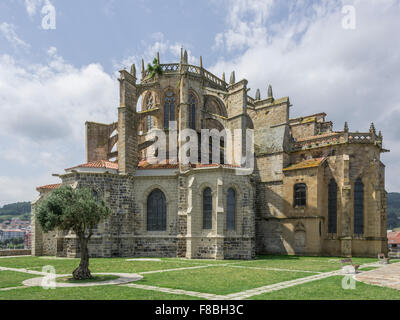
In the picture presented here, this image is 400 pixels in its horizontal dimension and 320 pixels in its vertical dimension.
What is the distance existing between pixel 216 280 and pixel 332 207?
2082 cm

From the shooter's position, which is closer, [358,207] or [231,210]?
[231,210]

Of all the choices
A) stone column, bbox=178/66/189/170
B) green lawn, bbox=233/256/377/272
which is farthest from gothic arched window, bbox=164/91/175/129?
green lawn, bbox=233/256/377/272

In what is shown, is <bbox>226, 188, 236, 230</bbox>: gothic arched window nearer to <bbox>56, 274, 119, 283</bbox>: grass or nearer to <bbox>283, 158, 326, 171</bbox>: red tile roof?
Result: <bbox>283, 158, 326, 171</bbox>: red tile roof

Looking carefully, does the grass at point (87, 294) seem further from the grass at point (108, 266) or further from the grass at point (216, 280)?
the grass at point (108, 266)

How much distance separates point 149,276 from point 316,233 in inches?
784

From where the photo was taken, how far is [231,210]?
92.1 feet

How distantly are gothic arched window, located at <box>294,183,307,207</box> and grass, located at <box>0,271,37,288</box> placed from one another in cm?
2402

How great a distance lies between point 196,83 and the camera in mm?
37219

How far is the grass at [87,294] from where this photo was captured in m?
11.2

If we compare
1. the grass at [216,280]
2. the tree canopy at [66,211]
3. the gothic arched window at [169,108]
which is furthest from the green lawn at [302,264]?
the gothic arched window at [169,108]

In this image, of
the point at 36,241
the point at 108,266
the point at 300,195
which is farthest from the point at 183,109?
the point at 36,241

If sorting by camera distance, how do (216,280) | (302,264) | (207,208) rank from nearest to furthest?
(216,280)
(302,264)
(207,208)

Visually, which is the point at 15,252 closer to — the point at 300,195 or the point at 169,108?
the point at 169,108
